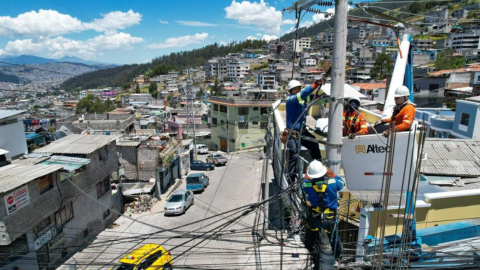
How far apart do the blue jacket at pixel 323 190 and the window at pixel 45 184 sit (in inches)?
452

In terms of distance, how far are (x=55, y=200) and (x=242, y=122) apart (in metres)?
28.1

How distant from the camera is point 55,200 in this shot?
1280cm

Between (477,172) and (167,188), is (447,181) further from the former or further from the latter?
(167,188)

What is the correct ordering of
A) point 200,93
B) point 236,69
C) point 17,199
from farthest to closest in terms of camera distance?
1. point 236,69
2. point 200,93
3. point 17,199

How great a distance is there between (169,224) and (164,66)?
14619 centimetres

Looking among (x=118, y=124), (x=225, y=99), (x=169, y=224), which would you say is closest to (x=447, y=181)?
(x=169, y=224)

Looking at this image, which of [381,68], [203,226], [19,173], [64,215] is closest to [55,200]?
[64,215]

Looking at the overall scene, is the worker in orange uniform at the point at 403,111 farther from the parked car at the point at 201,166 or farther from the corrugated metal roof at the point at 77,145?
the parked car at the point at 201,166

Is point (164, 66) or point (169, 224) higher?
point (164, 66)

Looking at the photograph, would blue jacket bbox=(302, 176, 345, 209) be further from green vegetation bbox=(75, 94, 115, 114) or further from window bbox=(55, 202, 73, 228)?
green vegetation bbox=(75, 94, 115, 114)

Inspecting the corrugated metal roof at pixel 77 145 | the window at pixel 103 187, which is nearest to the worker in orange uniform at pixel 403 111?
the corrugated metal roof at pixel 77 145

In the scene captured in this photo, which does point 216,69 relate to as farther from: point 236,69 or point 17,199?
point 17,199

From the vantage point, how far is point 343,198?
880 centimetres

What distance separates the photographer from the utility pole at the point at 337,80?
3.88m
